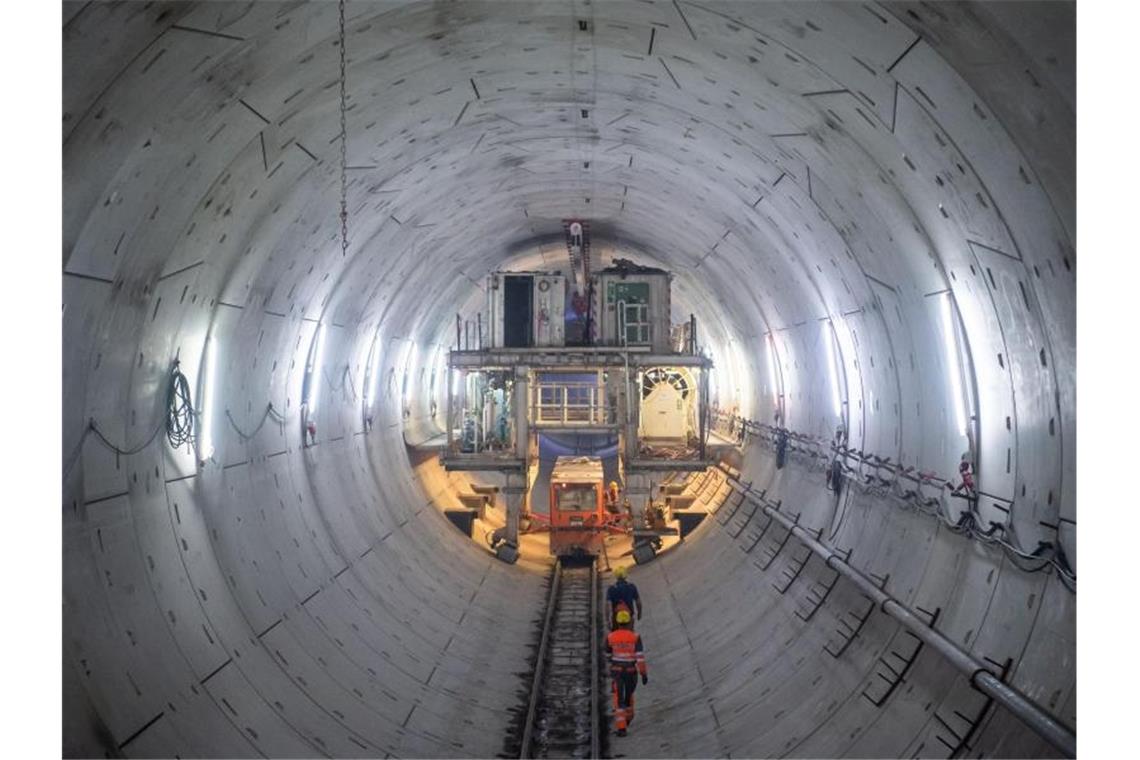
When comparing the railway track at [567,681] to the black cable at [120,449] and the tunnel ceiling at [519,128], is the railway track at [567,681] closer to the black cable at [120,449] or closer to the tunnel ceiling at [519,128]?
the black cable at [120,449]

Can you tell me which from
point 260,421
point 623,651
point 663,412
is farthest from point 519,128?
point 663,412

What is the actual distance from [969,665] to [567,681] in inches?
278

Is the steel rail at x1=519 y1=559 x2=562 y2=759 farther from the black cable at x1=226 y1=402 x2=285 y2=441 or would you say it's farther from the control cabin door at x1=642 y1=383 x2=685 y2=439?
the control cabin door at x1=642 y1=383 x2=685 y2=439

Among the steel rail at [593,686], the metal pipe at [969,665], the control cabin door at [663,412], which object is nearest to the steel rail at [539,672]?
the steel rail at [593,686]

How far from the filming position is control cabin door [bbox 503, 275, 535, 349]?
65.4ft

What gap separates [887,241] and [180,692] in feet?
20.7

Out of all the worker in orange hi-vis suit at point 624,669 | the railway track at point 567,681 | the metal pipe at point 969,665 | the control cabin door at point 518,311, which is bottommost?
the railway track at point 567,681

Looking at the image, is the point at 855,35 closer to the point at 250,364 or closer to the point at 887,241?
the point at 887,241

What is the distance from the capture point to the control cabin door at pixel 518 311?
19938 millimetres

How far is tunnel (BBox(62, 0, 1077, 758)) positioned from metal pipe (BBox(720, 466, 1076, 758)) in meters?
0.08

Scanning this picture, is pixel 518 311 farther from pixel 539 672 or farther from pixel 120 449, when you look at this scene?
pixel 120 449

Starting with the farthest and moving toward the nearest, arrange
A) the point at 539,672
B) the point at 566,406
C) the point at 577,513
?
the point at 566,406 < the point at 577,513 < the point at 539,672

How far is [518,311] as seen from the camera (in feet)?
65.6

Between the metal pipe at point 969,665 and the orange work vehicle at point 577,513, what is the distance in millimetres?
8566
